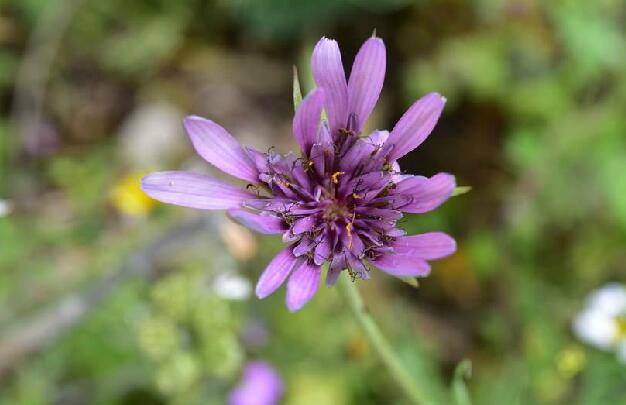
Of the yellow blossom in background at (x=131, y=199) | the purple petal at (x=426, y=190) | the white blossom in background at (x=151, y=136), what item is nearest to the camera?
the purple petal at (x=426, y=190)

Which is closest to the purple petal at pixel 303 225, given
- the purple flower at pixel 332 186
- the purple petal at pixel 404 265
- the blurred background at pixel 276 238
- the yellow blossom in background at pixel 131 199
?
the purple flower at pixel 332 186

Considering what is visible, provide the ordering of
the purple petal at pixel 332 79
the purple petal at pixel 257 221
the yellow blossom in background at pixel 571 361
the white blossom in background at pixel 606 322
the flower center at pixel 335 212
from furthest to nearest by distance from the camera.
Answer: the white blossom in background at pixel 606 322 < the yellow blossom in background at pixel 571 361 < the flower center at pixel 335 212 < the purple petal at pixel 332 79 < the purple petal at pixel 257 221

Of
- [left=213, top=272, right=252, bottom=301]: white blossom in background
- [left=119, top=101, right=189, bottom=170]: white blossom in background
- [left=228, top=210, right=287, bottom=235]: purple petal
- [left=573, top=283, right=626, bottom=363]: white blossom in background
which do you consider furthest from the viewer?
[left=119, top=101, right=189, bottom=170]: white blossom in background

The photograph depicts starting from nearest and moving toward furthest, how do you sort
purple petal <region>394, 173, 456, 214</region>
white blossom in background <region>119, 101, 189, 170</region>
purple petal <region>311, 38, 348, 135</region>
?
purple petal <region>394, 173, 456, 214</region> → purple petal <region>311, 38, 348, 135</region> → white blossom in background <region>119, 101, 189, 170</region>

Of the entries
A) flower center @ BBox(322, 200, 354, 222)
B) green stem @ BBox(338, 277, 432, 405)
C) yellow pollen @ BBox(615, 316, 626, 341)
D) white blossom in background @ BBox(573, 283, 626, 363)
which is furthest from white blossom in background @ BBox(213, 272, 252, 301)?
yellow pollen @ BBox(615, 316, 626, 341)

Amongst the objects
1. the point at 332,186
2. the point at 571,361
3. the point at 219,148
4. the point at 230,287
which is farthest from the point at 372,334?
the point at 571,361

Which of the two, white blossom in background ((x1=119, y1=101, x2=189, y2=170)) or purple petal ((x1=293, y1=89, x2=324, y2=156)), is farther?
white blossom in background ((x1=119, y1=101, x2=189, y2=170))

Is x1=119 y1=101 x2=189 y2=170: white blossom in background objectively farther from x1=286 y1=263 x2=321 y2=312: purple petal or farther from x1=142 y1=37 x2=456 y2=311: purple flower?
x1=286 y1=263 x2=321 y2=312: purple petal

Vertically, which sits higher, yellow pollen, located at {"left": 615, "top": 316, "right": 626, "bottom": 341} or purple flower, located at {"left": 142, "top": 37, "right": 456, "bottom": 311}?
purple flower, located at {"left": 142, "top": 37, "right": 456, "bottom": 311}

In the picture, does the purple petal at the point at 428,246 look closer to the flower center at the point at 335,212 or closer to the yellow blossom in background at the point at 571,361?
the flower center at the point at 335,212
